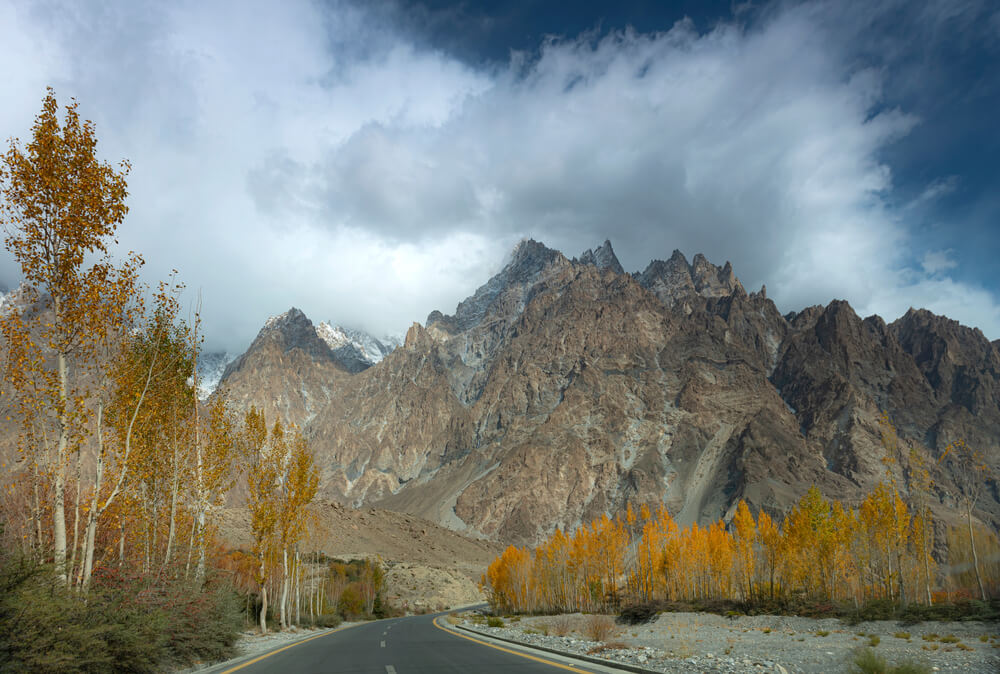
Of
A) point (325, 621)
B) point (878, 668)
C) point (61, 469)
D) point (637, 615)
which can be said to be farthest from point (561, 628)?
point (325, 621)

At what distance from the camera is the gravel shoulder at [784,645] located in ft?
55.8

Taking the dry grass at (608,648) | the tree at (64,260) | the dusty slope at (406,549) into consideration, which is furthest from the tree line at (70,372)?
the dusty slope at (406,549)

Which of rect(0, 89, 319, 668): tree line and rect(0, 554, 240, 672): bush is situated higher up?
rect(0, 89, 319, 668): tree line


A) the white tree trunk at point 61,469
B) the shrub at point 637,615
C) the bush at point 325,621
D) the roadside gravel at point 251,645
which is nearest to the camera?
the white tree trunk at point 61,469

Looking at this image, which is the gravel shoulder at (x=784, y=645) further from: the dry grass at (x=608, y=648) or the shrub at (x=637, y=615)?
the shrub at (x=637, y=615)

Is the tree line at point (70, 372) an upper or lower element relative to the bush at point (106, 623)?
upper

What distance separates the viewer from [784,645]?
29.2 meters

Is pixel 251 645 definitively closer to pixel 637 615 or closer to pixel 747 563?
pixel 637 615

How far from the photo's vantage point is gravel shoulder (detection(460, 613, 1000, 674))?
1700 cm

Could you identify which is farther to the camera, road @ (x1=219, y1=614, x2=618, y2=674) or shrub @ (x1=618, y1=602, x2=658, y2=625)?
shrub @ (x1=618, y1=602, x2=658, y2=625)

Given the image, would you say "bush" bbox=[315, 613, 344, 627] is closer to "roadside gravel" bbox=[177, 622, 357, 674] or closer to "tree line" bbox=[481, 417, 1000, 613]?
"roadside gravel" bbox=[177, 622, 357, 674]

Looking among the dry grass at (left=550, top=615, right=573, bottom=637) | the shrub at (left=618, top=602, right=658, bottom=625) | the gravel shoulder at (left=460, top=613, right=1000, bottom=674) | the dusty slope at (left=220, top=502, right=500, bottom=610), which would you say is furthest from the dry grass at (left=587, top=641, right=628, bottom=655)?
the dusty slope at (left=220, top=502, right=500, bottom=610)

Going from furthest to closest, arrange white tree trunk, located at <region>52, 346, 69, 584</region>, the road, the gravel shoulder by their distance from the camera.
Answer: the gravel shoulder
the road
white tree trunk, located at <region>52, 346, 69, 584</region>

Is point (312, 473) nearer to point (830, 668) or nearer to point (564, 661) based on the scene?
point (564, 661)
